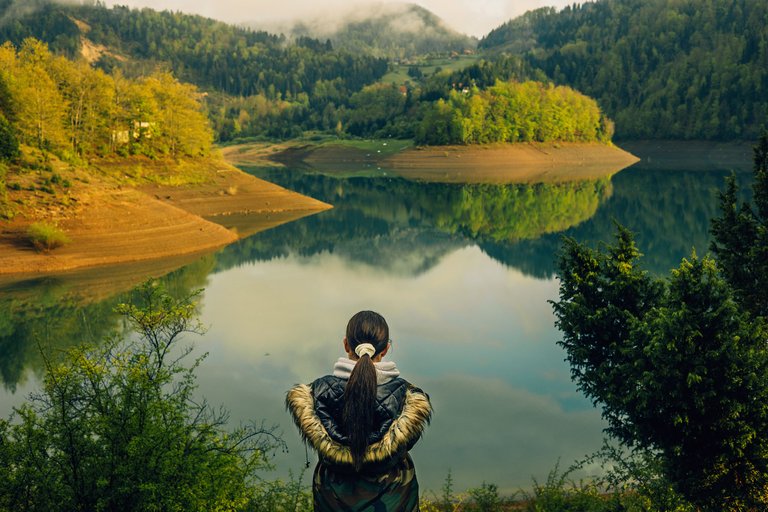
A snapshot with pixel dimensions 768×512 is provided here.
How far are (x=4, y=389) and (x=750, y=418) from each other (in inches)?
994

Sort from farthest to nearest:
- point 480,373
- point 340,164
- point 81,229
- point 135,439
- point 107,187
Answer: point 340,164 → point 107,187 → point 81,229 → point 480,373 → point 135,439

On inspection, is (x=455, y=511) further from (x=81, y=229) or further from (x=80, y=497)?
(x=81, y=229)

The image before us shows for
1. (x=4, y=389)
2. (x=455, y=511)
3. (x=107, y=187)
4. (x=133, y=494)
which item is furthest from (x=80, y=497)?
(x=107, y=187)

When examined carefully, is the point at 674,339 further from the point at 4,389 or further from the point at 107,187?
the point at 107,187

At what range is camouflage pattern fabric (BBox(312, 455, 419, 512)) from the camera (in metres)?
6.65

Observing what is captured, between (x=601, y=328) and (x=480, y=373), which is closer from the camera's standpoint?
(x=601, y=328)

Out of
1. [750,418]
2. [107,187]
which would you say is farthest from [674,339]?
[107,187]

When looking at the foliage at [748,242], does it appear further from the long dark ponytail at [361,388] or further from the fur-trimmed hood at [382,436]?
the long dark ponytail at [361,388]

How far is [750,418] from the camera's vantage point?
12.4 metres

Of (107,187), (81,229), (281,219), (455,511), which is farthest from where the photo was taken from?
(281,219)

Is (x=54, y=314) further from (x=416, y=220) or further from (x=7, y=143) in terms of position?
(x=416, y=220)

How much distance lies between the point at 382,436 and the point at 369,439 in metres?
0.13

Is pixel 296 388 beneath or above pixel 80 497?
above

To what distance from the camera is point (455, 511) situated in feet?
45.6
